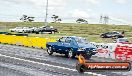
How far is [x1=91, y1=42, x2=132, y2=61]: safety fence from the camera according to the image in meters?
27.5

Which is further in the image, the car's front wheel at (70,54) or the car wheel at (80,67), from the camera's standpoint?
the car's front wheel at (70,54)

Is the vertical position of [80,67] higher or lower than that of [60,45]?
higher

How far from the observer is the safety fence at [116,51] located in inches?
1081

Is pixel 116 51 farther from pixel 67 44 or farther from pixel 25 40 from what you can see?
pixel 25 40

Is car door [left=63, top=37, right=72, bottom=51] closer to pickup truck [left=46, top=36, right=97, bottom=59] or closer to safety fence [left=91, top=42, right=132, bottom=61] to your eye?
pickup truck [left=46, top=36, right=97, bottom=59]

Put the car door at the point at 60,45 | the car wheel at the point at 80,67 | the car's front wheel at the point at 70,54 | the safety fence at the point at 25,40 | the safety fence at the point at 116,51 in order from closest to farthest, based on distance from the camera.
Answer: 1. the car wheel at the point at 80,67
2. the car's front wheel at the point at 70,54
3. the safety fence at the point at 116,51
4. the car door at the point at 60,45
5. the safety fence at the point at 25,40

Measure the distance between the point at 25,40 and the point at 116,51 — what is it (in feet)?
53.7

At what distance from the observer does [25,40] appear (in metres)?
42.7

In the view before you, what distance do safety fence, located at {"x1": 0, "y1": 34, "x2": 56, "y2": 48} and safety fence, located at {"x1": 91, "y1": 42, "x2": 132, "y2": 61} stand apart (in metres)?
7.23

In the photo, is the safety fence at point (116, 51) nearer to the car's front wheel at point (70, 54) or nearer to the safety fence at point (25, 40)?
the car's front wheel at point (70, 54)

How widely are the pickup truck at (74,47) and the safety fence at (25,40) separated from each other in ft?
25.7

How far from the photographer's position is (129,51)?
27453 millimetres

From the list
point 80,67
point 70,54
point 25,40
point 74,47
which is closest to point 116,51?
point 74,47

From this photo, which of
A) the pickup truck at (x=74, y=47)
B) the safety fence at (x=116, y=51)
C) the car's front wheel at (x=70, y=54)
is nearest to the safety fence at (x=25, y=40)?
the safety fence at (x=116, y=51)
